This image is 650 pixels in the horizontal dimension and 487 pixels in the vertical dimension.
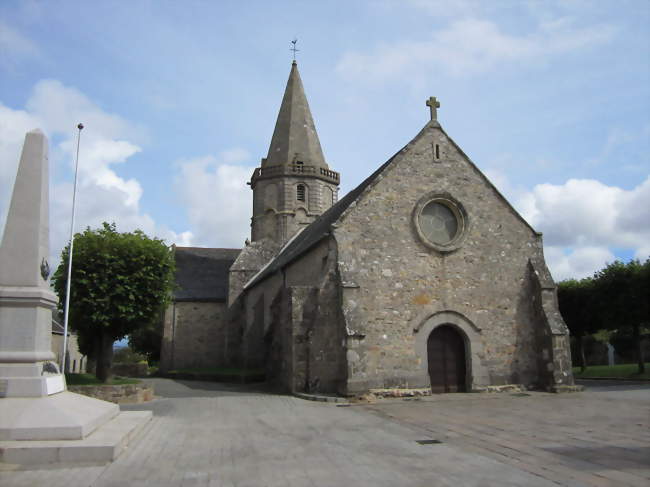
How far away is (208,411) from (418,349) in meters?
7.32

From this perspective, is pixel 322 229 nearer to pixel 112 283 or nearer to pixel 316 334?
pixel 316 334

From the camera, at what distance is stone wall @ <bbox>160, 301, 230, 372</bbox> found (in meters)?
32.4

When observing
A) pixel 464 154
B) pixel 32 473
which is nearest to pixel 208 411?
pixel 32 473

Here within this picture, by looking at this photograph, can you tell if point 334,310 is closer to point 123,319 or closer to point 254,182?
point 123,319

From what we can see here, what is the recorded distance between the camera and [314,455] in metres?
7.57

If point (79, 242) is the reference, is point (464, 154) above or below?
above

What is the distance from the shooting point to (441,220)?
18641mm

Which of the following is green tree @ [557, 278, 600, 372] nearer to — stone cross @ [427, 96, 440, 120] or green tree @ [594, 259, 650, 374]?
green tree @ [594, 259, 650, 374]

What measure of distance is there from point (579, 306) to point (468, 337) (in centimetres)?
1354

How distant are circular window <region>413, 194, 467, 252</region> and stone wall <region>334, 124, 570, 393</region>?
0.15 metres

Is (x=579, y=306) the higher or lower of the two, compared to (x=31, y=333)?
higher

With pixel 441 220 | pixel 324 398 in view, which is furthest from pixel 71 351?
pixel 441 220

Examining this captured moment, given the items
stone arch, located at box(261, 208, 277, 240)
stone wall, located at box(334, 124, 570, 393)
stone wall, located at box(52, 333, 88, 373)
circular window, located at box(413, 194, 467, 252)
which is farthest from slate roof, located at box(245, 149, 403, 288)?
stone wall, located at box(52, 333, 88, 373)

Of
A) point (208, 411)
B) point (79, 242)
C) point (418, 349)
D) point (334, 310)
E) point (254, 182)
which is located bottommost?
point (208, 411)
